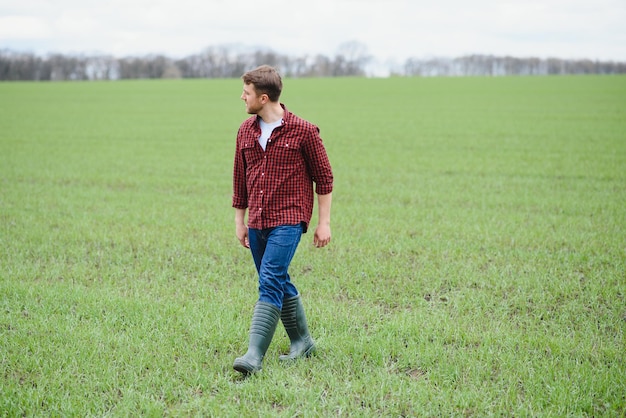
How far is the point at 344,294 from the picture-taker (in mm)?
6180

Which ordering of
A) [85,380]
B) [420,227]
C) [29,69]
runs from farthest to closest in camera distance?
[29,69]
[420,227]
[85,380]

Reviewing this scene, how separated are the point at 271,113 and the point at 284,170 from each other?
1.29ft

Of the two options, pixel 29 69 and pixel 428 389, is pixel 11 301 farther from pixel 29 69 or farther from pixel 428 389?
pixel 29 69

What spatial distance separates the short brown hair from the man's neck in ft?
0.20

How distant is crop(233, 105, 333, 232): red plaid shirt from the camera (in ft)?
14.3

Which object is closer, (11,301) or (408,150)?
(11,301)

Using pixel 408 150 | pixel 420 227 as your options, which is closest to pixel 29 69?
pixel 408 150

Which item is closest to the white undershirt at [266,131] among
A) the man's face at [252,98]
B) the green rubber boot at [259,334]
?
the man's face at [252,98]

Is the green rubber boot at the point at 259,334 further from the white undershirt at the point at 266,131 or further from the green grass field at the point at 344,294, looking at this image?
the white undershirt at the point at 266,131

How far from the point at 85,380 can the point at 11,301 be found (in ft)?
6.60

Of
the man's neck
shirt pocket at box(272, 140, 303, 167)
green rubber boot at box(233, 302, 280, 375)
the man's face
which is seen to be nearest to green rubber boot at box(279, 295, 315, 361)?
green rubber boot at box(233, 302, 280, 375)

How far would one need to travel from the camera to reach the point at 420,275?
6.66m

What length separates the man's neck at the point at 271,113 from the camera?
4328mm

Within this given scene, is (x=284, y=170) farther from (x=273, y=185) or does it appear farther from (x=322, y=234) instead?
(x=322, y=234)
